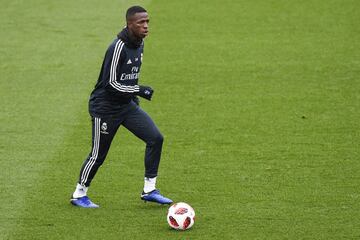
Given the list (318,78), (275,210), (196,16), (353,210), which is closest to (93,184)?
(275,210)

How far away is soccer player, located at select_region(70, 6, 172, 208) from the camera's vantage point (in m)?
9.63

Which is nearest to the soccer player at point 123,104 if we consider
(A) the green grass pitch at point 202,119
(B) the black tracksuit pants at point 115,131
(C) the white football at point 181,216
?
(B) the black tracksuit pants at point 115,131

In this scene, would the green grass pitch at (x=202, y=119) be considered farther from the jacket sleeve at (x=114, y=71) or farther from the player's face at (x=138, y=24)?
the player's face at (x=138, y=24)

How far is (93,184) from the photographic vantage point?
10953 mm

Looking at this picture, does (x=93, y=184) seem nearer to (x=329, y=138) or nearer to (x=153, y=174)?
(x=153, y=174)

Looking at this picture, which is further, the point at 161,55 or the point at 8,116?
the point at 161,55

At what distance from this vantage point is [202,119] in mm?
13617

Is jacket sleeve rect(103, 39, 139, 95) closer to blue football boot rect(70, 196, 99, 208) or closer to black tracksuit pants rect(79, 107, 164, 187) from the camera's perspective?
black tracksuit pants rect(79, 107, 164, 187)

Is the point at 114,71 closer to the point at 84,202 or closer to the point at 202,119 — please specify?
the point at 84,202

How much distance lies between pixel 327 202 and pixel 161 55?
7.31 meters

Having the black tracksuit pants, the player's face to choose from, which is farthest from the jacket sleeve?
the black tracksuit pants

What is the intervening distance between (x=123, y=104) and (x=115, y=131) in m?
0.33

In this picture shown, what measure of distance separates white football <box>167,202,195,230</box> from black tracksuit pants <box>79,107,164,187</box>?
2.97ft

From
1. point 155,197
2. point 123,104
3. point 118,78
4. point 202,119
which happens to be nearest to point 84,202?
point 155,197
